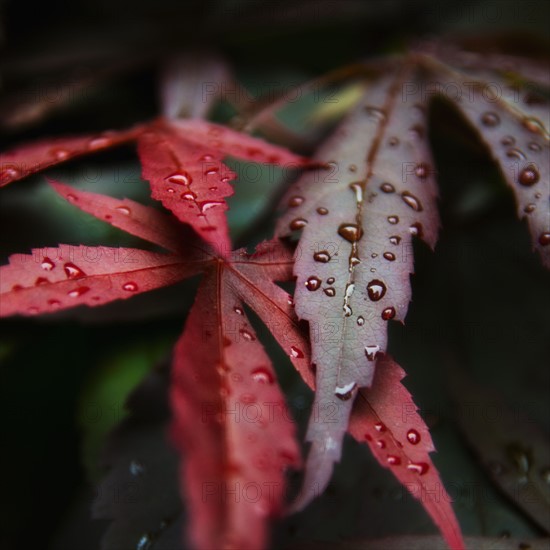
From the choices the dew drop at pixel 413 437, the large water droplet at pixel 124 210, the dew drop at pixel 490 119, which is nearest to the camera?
the dew drop at pixel 413 437

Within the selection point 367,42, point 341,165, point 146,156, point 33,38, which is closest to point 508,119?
point 341,165

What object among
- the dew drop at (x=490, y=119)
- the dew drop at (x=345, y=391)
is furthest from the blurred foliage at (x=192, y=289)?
the dew drop at (x=345, y=391)

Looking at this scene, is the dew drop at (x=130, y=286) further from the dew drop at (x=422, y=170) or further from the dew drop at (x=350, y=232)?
the dew drop at (x=422, y=170)

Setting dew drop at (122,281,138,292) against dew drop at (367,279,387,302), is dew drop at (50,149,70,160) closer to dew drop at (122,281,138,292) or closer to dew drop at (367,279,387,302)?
dew drop at (122,281,138,292)

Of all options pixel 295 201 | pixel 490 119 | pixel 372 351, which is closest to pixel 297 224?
pixel 295 201

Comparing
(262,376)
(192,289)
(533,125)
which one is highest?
(533,125)

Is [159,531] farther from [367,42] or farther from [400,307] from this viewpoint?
[367,42]

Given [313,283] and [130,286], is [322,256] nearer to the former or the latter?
[313,283]
